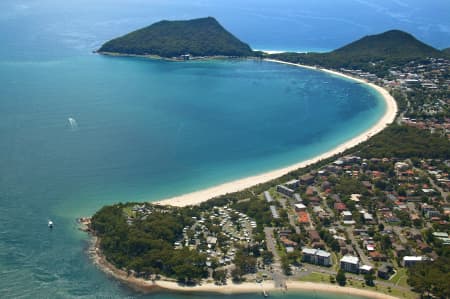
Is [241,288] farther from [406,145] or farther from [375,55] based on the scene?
[375,55]

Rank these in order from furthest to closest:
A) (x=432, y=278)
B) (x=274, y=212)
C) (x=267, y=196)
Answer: (x=267, y=196) → (x=274, y=212) → (x=432, y=278)

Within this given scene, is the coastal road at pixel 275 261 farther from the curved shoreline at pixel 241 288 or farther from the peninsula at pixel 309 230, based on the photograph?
the curved shoreline at pixel 241 288

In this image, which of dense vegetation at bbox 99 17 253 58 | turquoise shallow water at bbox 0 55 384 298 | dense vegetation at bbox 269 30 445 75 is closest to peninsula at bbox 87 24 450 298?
turquoise shallow water at bbox 0 55 384 298

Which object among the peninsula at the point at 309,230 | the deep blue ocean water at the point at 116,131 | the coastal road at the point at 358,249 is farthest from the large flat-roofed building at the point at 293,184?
the coastal road at the point at 358,249

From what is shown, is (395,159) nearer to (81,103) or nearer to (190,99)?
(190,99)

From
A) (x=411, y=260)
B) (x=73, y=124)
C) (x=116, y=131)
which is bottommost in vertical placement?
(x=411, y=260)

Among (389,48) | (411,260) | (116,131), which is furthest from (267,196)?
(389,48)
